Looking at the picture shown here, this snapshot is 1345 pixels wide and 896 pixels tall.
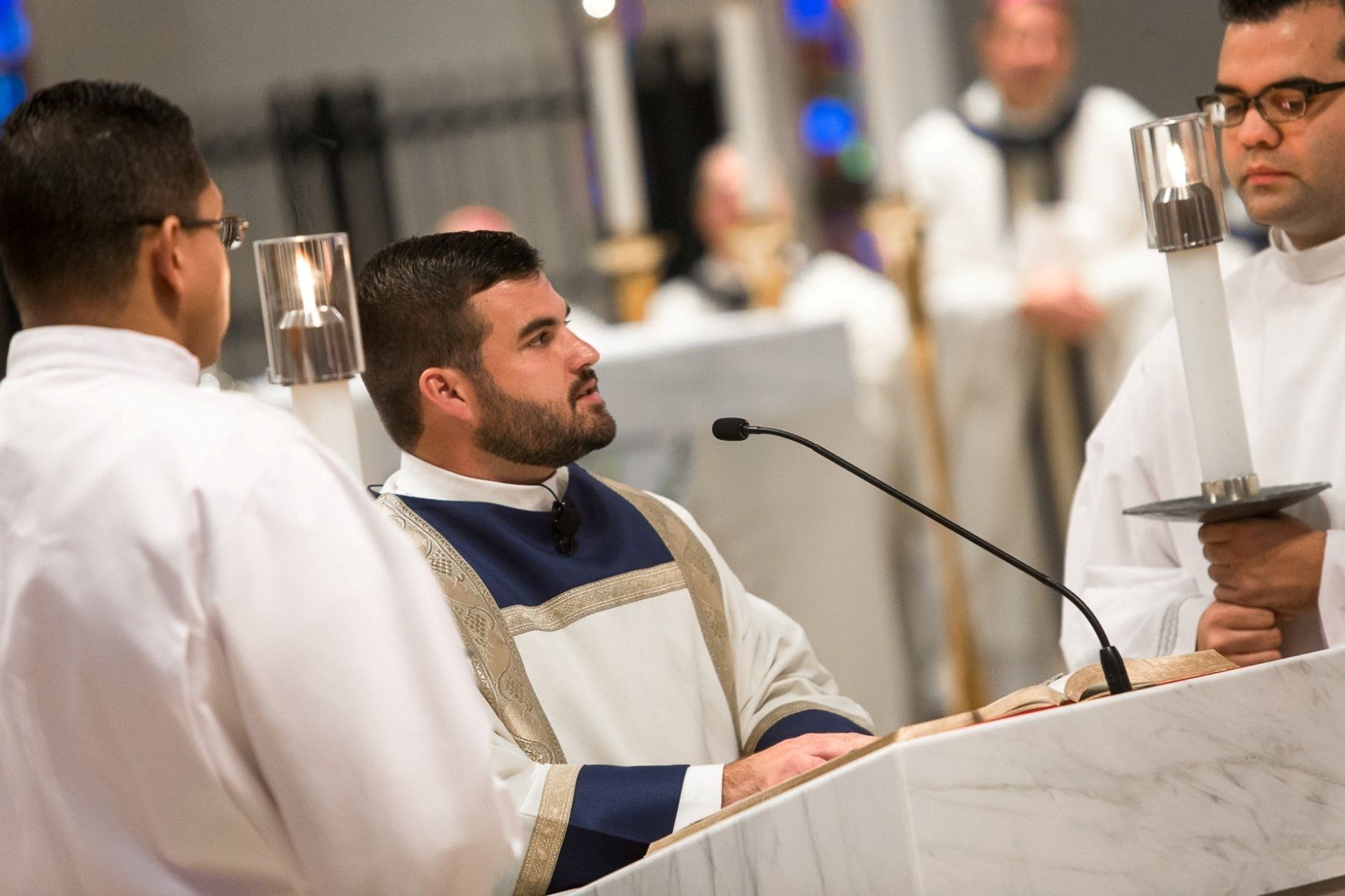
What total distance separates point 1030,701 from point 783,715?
2.88ft

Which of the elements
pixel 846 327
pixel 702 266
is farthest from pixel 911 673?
pixel 702 266

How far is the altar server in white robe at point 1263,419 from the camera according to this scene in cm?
304

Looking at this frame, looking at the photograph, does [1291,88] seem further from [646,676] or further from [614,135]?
[614,135]

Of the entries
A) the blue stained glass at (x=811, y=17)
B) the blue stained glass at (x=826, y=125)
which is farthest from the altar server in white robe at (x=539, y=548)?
the blue stained glass at (x=811, y=17)

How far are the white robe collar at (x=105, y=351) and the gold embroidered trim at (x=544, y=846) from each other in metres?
0.91

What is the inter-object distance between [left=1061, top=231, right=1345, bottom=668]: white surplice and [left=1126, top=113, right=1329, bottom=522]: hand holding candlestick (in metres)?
0.34

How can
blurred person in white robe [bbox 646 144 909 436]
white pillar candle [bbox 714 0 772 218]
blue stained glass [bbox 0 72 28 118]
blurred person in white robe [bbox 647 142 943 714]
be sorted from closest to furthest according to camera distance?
white pillar candle [bbox 714 0 772 218], blurred person in white robe [bbox 647 142 943 714], blurred person in white robe [bbox 646 144 909 436], blue stained glass [bbox 0 72 28 118]

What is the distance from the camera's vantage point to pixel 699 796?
2836 millimetres

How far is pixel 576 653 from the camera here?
3.09 metres

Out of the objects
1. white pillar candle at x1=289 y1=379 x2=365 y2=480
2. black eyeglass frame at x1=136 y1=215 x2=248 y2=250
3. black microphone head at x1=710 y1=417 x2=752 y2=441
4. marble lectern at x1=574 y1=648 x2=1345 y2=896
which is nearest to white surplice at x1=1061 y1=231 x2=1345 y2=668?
marble lectern at x1=574 y1=648 x2=1345 y2=896

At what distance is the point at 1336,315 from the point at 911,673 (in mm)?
3348

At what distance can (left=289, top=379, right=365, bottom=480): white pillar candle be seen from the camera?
2725mm

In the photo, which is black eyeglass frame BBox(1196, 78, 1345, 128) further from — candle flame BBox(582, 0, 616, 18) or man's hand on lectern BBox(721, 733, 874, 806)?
candle flame BBox(582, 0, 616, 18)

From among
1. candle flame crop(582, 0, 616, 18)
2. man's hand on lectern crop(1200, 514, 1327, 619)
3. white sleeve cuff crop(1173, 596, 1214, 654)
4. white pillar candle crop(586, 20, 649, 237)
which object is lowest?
white sleeve cuff crop(1173, 596, 1214, 654)
